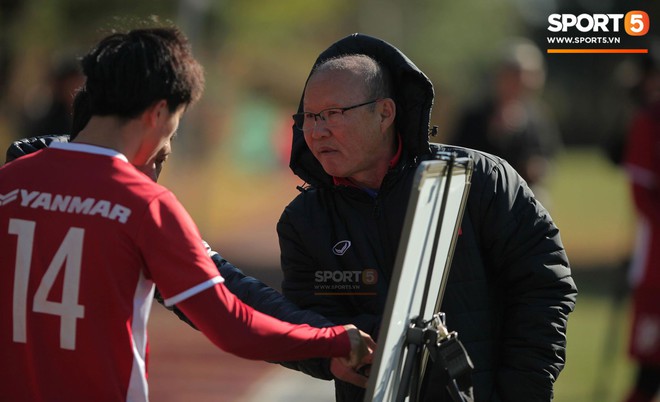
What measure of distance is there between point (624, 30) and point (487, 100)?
1.68 metres

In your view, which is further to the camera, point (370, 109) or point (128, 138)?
point (370, 109)

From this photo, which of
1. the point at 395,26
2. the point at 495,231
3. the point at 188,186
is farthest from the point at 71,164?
the point at 395,26

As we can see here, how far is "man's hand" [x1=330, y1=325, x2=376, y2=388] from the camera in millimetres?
3521

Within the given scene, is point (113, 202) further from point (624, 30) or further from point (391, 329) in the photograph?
point (624, 30)

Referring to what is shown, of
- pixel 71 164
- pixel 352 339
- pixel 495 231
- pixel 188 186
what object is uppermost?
pixel 71 164

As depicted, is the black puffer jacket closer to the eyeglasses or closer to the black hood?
the black hood

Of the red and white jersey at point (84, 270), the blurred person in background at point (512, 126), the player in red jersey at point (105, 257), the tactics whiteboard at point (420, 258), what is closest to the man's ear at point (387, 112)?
the tactics whiteboard at point (420, 258)

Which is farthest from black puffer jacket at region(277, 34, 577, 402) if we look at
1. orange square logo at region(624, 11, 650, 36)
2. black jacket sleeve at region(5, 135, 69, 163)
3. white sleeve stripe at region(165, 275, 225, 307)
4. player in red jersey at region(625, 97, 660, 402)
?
orange square logo at region(624, 11, 650, 36)

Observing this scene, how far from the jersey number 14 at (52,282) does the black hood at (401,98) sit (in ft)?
4.22

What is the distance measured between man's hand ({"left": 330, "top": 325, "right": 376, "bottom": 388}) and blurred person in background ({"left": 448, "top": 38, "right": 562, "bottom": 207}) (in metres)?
5.76

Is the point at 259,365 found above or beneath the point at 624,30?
beneath

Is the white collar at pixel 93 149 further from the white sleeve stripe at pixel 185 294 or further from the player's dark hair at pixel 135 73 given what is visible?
the white sleeve stripe at pixel 185 294

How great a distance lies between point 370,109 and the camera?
4.07 meters

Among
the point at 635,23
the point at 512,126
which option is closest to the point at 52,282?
the point at 635,23
